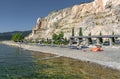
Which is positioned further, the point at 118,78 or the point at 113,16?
the point at 113,16

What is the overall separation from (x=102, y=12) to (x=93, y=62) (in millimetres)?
138489

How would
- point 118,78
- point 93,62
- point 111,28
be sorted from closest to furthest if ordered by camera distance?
point 118,78
point 93,62
point 111,28

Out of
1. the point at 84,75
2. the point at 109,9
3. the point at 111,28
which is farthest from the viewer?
the point at 109,9

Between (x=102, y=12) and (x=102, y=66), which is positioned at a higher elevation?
(x=102, y=12)

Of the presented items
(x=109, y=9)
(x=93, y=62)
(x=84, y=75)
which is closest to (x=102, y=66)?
(x=93, y=62)

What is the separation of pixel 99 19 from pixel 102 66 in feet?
428

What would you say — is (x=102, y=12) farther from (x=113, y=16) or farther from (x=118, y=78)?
(x=118, y=78)

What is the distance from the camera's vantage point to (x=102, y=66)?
41.6 meters

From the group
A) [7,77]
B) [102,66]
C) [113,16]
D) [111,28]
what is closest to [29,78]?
[7,77]

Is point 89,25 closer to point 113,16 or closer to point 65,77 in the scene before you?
point 113,16

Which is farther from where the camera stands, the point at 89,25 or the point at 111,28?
the point at 89,25

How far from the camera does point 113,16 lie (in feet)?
534

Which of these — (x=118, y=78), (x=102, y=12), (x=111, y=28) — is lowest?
(x=118, y=78)

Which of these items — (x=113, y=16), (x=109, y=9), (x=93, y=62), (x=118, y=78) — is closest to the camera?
(x=118, y=78)
